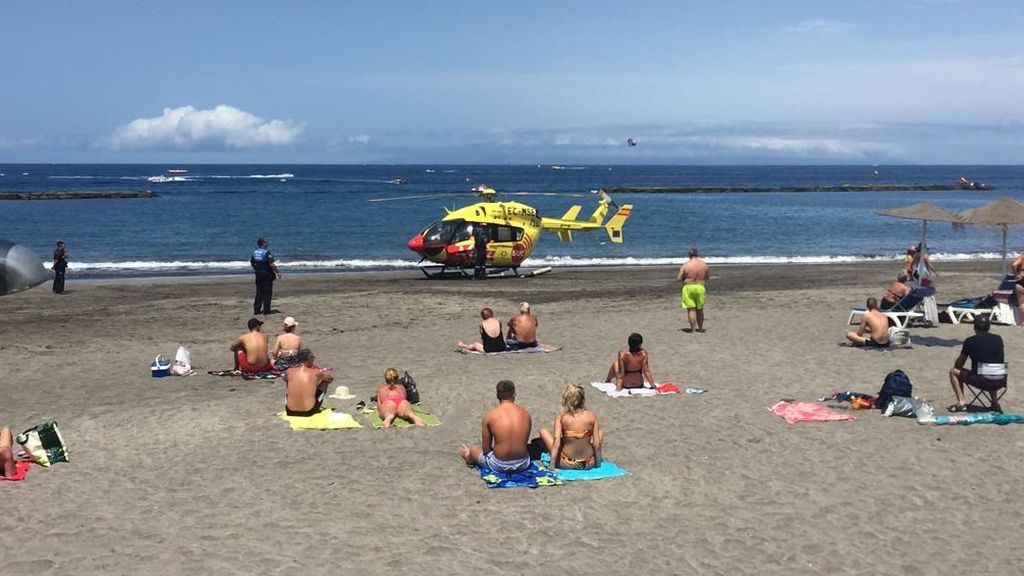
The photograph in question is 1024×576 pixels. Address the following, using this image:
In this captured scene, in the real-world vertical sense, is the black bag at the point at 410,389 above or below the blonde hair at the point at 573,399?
below

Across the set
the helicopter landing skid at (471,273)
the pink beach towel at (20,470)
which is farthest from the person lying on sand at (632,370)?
the helicopter landing skid at (471,273)

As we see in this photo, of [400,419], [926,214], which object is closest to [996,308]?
[926,214]

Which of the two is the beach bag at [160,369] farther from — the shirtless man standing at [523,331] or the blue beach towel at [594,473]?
the blue beach towel at [594,473]

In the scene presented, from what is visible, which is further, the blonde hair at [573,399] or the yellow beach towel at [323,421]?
the yellow beach towel at [323,421]

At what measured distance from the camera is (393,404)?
10414mm

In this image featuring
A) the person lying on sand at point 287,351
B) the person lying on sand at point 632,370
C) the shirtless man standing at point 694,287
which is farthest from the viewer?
the shirtless man standing at point 694,287

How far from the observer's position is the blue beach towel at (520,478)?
8312 millimetres

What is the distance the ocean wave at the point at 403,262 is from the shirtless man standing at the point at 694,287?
1730 centimetres

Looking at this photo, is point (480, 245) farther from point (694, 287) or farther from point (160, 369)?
point (160, 369)

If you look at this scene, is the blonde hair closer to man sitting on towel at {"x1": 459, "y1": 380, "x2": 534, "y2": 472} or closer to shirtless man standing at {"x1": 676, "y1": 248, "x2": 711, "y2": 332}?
man sitting on towel at {"x1": 459, "y1": 380, "x2": 534, "y2": 472}

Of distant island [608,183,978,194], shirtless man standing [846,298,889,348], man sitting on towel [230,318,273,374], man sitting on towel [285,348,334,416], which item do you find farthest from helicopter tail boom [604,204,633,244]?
distant island [608,183,978,194]

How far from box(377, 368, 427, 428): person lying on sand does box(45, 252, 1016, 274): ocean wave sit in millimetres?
21969

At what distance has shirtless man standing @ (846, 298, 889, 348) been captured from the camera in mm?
14312

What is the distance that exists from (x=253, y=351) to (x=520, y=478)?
5694mm
